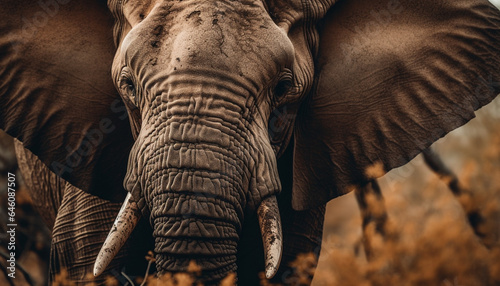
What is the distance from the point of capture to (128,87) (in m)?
3.69

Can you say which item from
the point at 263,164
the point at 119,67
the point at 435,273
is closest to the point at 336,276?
the point at 435,273

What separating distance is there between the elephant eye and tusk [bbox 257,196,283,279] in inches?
32.1

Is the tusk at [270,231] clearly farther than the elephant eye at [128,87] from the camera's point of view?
No

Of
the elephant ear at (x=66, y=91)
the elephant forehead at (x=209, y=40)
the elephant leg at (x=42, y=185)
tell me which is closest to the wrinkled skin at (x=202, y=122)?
the elephant forehead at (x=209, y=40)

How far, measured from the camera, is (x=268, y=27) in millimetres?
3498

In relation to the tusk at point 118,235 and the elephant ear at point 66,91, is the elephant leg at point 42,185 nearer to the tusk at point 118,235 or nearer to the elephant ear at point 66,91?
the elephant ear at point 66,91

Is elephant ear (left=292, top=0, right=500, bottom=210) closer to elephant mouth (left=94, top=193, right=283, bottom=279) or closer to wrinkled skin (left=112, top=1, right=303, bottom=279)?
wrinkled skin (left=112, top=1, right=303, bottom=279)

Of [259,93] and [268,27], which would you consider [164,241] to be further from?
[268,27]

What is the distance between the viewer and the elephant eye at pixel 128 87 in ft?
12.0

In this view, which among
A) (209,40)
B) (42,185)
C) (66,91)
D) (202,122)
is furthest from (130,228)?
(42,185)

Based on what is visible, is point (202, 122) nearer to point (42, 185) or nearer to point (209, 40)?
point (209, 40)

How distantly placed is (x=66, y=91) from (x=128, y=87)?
0.75 meters

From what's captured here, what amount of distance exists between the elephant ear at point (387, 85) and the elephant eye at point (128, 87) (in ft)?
3.18

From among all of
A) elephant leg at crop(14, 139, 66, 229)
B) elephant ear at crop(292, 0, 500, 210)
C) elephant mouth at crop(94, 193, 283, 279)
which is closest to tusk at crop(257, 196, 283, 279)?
elephant mouth at crop(94, 193, 283, 279)
